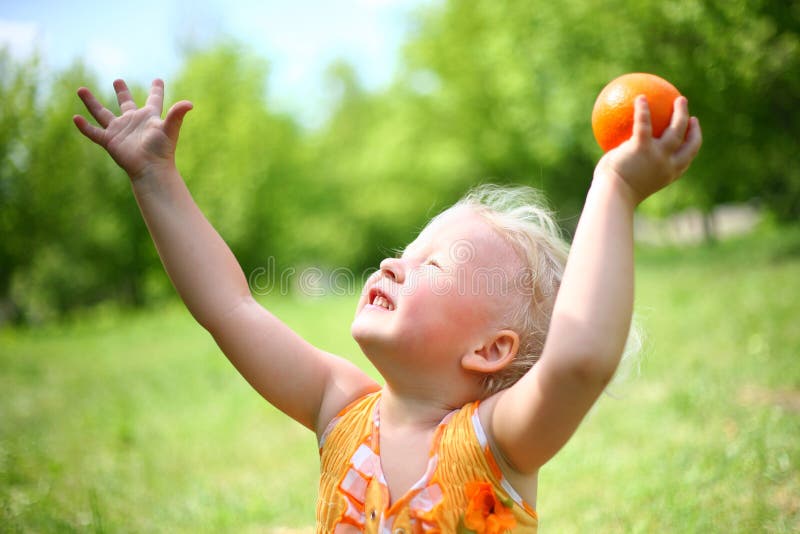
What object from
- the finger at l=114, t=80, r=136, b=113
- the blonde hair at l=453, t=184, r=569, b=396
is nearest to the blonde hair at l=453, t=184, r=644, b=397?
the blonde hair at l=453, t=184, r=569, b=396

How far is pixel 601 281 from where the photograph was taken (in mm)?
1523

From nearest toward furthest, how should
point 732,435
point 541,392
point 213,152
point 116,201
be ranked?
point 541,392, point 732,435, point 116,201, point 213,152

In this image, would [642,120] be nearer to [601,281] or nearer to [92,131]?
[601,281]

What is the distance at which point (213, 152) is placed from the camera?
30406 millimetres

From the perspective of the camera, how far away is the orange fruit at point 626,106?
1.64 meters

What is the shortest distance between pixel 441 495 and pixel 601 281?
69 cm

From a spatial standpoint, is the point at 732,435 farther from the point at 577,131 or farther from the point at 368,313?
the point at 577,131

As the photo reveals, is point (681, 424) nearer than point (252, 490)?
No

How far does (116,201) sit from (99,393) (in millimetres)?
22089

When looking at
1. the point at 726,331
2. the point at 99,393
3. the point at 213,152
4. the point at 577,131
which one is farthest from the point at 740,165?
the point at 213,152

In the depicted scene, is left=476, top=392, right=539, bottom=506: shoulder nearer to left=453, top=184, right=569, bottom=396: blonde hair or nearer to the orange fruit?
left=453, top=184, right=569, bottom=396: blonde hair

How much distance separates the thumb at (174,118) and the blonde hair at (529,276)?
34.0 inches

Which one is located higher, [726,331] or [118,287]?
[118,287]

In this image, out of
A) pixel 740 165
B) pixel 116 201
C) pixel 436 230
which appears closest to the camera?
pixel 436 230
